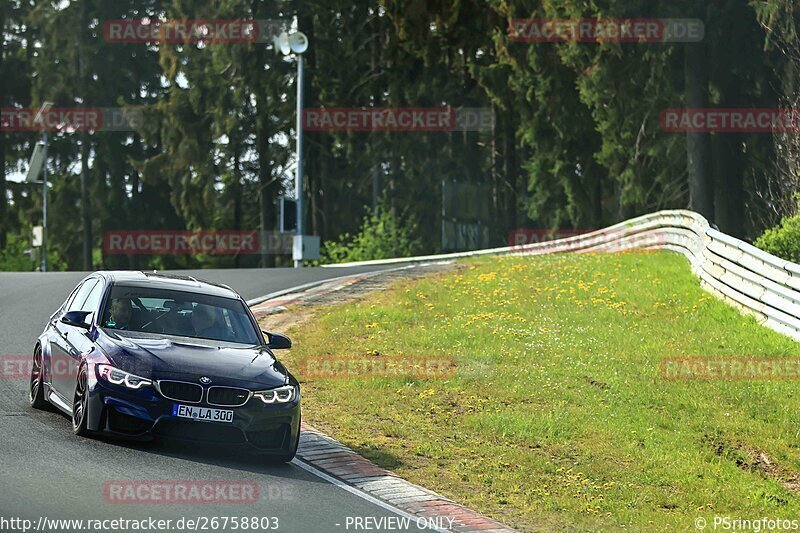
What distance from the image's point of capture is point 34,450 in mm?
10898

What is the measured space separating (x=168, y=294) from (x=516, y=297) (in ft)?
36.0

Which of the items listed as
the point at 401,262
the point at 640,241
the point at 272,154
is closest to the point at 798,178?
the point at 640,241

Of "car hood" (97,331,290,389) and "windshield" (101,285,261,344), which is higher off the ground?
"windshield" (101,285,261,344)

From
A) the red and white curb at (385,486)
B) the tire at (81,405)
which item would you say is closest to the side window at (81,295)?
the tire at (81,405)

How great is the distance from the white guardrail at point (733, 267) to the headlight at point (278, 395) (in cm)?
857

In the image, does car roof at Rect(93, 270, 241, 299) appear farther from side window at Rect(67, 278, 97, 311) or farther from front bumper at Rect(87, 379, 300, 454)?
front bumper at Rect(87, 379, 300, 454)

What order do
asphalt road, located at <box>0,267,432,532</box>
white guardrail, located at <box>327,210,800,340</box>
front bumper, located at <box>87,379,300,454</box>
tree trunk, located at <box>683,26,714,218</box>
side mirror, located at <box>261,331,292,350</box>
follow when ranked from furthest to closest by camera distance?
1. tree trunk, located at <box>683,26,714,218</box>
2. white guardrail, located at <box>327,210,800,340</box>
3. side mirror, located at <box>261,331,292,350</box>
4. front bumper, located at <box>87,379,300,454</box>
5. asphalt road, located at <box>0,267,432,532</box>

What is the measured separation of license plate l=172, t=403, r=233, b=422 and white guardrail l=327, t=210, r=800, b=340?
30.3 feet

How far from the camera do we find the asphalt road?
908 cm

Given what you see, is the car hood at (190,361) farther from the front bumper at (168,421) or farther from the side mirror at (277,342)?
the side mirror at (277,342)

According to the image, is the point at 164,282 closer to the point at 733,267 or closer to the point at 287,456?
the point at 287,456

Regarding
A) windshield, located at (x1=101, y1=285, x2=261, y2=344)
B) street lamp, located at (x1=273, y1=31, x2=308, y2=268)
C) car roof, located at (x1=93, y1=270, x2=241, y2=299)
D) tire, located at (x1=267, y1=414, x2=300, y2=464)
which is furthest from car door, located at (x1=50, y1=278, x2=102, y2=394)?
street lamp, located at (x1=273, y1=31, x2=308, y2=268)

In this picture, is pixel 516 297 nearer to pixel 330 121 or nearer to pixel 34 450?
pixel 34 450

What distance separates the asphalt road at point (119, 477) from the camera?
29.8 ft
